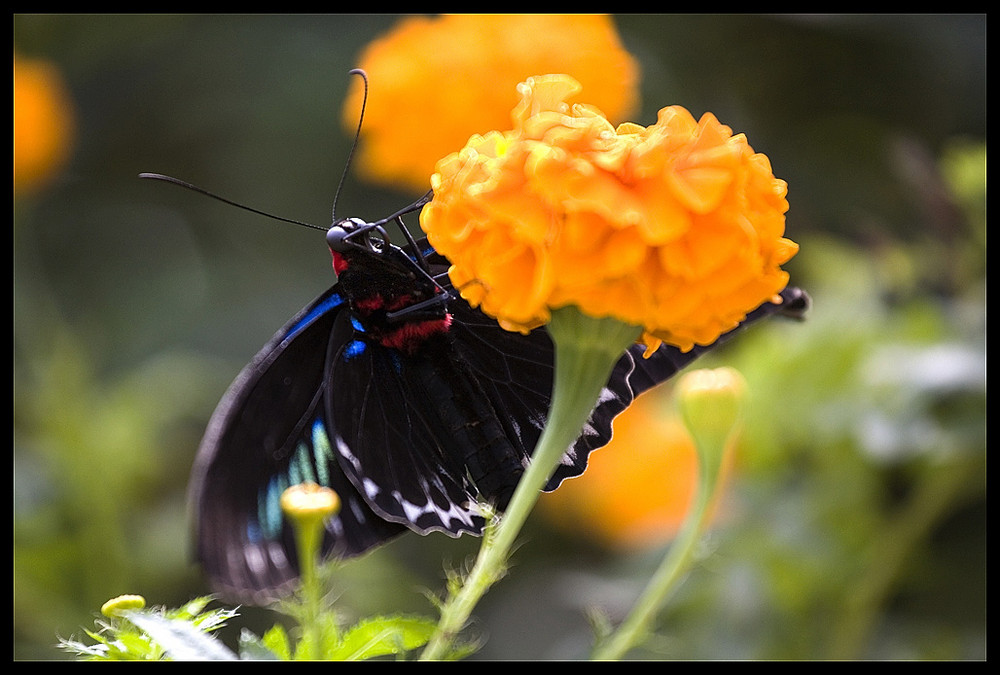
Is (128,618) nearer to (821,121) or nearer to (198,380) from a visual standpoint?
(198,380)

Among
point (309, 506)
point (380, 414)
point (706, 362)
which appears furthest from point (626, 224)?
point (706, 362)

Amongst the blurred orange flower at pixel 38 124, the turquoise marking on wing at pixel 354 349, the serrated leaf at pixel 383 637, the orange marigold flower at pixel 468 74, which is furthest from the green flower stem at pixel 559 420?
the blurred orange flower at pixel 38 124

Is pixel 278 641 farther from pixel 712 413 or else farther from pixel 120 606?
pixel 712 413

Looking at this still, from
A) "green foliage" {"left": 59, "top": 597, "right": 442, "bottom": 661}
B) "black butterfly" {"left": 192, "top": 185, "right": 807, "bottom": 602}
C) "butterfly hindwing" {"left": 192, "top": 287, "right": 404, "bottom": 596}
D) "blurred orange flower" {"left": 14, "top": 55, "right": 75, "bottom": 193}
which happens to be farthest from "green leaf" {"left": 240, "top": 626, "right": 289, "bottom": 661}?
"blurred orange flower" {"left": 14, "top": 55, "right": 75, "bottom": 193}

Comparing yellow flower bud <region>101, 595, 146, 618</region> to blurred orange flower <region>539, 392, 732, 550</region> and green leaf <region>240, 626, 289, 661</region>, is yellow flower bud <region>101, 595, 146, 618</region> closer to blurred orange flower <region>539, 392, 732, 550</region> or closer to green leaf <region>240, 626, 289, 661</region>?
green leaf <region>240, 626, 289, 661</region>

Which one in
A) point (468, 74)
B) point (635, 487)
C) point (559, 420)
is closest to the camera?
point (559, 420)

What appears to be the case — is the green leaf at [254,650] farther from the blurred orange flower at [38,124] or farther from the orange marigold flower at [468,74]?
the blurred orange flower at [38,124]

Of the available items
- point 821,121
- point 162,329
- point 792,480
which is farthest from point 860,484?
point 162,329
